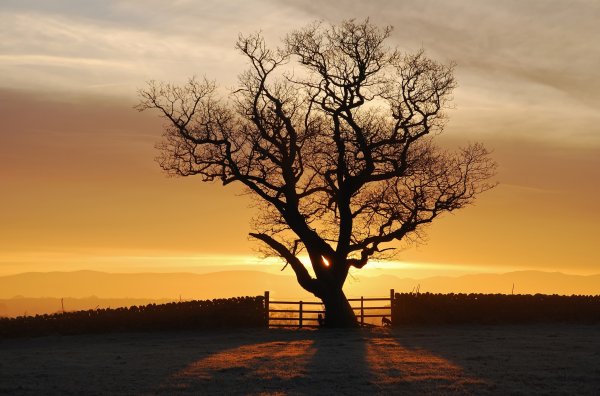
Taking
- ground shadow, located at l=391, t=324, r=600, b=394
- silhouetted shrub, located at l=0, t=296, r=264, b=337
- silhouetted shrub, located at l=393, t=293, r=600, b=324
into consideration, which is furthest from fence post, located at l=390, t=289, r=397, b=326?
silhouetted shrub, located at l=0, t=296, r=264, b=337

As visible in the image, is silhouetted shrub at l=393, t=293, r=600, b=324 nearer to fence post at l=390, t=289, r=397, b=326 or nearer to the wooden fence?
fence post at l=390, t=289, r=397, b=326

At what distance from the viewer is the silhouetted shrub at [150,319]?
1588 inches

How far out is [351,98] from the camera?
4162 centimetres

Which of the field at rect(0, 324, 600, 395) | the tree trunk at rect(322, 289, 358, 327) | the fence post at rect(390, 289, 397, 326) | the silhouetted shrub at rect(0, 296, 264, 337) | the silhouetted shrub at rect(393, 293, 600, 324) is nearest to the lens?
the field at rect(0, 324, 600, 395)

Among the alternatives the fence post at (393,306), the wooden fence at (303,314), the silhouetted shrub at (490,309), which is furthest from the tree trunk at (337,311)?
the silhouetted shrub at (490,309)

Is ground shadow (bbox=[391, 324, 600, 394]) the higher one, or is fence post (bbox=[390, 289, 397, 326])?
fence post (bbox=[390, 289, 397, 326])

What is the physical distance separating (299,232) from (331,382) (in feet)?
68.7

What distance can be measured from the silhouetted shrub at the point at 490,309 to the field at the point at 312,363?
569 cm

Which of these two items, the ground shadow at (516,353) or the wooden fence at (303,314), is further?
the wooden fence at (303,314)

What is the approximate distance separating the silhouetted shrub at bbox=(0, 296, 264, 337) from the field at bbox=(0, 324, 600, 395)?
1350mm

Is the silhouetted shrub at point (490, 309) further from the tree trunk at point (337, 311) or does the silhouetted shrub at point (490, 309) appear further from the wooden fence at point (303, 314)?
the tree trunk at point (337, 311)

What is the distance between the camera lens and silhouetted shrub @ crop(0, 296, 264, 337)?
40.3 metres

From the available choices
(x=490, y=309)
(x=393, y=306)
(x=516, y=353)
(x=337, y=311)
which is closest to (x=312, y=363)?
(x=516, y=353)

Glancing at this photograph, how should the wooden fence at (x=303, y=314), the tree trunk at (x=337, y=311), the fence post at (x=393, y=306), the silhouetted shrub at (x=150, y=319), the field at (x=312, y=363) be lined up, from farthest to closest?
the fence post at (x=393, y=306)
the wooden fence at (x=303, y=314)
the tree trunk at (x=337, y=311)
the silhouetted shrub at (x=150, y=319)
the field at (x=312, y=363)
